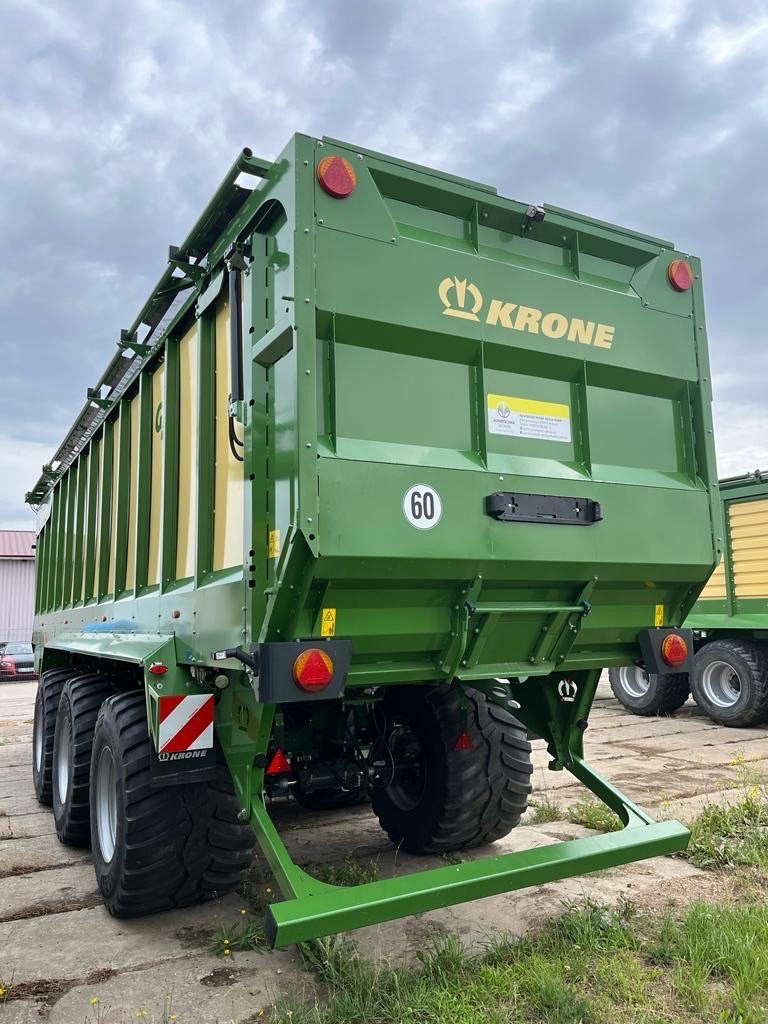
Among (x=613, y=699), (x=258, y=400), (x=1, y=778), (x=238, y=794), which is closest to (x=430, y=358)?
(x=258, y=400)

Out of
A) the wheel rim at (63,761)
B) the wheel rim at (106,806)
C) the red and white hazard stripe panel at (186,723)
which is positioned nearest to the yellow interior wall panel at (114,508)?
the wheel rim at (63,761)

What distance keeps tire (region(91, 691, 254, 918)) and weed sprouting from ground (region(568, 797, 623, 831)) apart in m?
2.48

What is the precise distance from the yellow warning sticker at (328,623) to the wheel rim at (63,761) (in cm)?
265

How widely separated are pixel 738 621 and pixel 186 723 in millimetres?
8471

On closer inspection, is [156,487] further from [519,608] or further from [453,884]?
[453,884]

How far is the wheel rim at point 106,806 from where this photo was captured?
4.12 metres

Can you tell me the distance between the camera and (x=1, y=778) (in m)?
7.81

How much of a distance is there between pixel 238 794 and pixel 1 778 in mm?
5570

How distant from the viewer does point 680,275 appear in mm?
4070

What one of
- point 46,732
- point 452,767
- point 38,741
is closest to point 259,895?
point 452,767

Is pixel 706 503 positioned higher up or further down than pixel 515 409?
further down

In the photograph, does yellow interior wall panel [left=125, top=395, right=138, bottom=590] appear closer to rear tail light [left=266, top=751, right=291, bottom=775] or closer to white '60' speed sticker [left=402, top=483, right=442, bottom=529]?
rear tail light [left=266, top=751, right=291, bottom=775]

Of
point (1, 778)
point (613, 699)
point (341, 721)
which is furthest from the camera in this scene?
point (613, 699)

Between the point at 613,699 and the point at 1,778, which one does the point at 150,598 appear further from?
the point at 613,699
